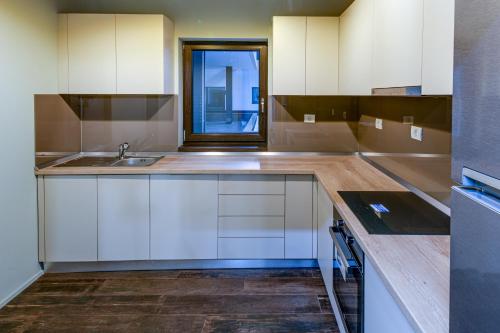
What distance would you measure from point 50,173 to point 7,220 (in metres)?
0.48

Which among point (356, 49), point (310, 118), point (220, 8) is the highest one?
point (220, 8)

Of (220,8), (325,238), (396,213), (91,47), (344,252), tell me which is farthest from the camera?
(220,8)

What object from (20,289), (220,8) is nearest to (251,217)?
(20,289)

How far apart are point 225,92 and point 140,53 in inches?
34.7

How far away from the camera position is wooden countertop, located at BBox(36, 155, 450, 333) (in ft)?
3.71

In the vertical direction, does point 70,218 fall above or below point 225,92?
below

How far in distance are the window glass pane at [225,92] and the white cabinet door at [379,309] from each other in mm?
2591

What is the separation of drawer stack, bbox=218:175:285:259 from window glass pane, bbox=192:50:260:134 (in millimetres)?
884

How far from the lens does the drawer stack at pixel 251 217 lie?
333cm

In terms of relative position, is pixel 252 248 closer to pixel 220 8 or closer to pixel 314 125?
pixel 314 125

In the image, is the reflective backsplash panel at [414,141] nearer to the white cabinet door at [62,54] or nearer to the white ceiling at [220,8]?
the white ceiling at [220,8]

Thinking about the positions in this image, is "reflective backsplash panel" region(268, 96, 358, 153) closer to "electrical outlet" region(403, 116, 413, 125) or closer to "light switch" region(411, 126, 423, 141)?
"electrical outlet" region(403, 116, 413, 125)

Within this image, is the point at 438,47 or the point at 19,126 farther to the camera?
the point at 19,126

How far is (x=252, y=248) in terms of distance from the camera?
3.39 m
